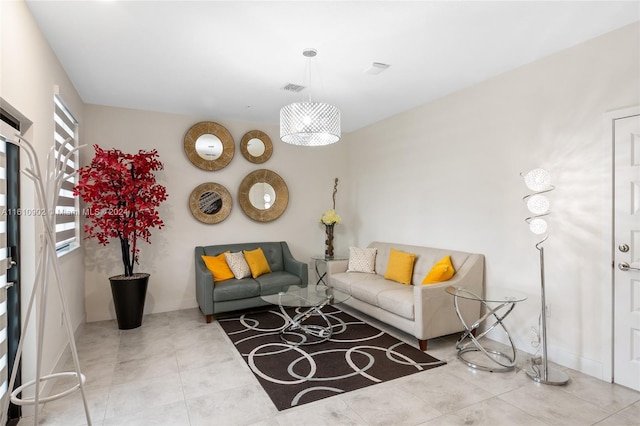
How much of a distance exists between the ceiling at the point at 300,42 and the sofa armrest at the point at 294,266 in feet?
7.40

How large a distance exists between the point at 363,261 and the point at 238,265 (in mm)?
1724

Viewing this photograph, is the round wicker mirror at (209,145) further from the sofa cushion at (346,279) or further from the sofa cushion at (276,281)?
the sofa cushion at (346,279)

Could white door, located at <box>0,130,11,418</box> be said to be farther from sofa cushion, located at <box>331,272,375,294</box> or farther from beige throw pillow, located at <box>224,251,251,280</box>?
sofa cushion, located at <box>331,272,375,294</box>

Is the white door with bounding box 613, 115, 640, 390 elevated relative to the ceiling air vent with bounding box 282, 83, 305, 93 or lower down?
lower down

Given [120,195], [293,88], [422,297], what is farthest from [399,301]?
[120,195]

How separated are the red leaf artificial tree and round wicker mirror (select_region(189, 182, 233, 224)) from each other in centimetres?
72

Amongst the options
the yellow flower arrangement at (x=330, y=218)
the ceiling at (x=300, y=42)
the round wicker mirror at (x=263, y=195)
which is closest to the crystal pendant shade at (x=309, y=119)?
the ceiling at (x=300, y=42)

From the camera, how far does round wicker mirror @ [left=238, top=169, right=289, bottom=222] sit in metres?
5.22

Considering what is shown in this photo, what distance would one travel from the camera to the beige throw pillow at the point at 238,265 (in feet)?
14.9

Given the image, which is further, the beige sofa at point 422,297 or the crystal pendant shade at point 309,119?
the beige sofa at point 422,297

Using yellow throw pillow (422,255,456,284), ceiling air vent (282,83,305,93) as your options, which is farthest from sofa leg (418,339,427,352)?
ceiling air vent (282,83,305,93)

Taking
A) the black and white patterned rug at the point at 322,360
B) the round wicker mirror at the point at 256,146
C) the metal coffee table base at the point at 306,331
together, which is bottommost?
the black and white patterned rug at the point at 322,360

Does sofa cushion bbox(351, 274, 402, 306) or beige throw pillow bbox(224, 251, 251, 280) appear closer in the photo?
sofa cushion bbox(351, 274, 402, 306)

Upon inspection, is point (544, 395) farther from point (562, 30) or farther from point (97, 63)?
point (97, 63)
